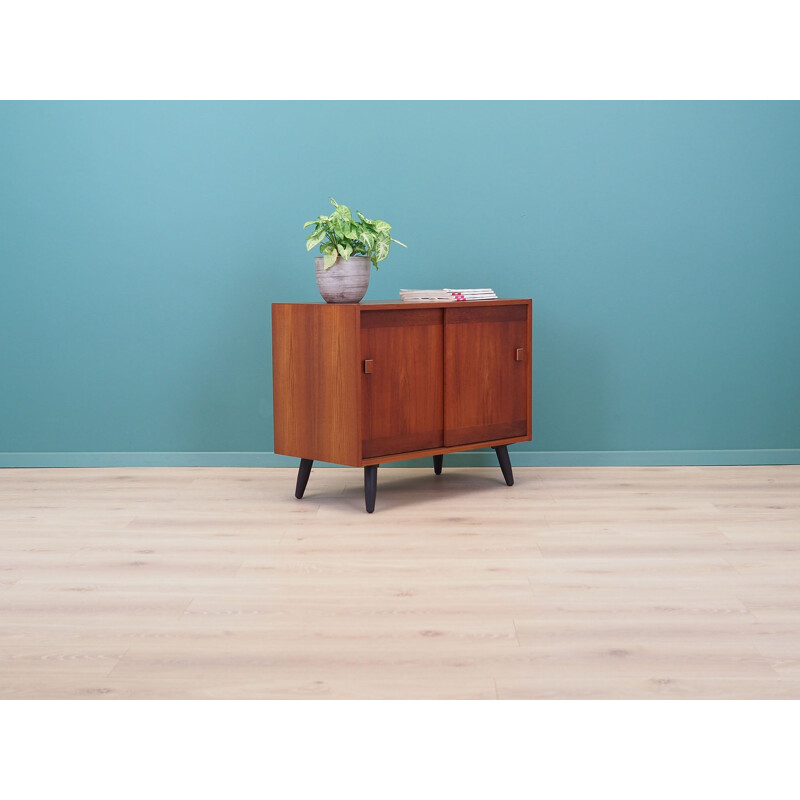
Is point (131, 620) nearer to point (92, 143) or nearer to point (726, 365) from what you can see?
A: point (92, 143)

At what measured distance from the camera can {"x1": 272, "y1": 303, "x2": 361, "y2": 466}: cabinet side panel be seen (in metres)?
3.20

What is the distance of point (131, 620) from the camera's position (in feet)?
7.39

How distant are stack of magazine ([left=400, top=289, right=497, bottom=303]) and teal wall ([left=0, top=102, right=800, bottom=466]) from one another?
1.64 feet

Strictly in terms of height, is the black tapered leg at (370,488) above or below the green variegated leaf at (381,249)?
below

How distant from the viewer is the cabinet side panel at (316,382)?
10.5ft

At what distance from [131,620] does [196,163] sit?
2.31 m

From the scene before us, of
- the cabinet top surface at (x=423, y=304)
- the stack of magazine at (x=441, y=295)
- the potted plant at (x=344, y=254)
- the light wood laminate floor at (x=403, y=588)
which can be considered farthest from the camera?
the stack of magazine at (x=441, y=295)

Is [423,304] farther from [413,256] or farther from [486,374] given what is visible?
A: [413,256]

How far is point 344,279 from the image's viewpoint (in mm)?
3275

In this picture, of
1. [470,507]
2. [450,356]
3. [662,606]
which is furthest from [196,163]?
[662,606]

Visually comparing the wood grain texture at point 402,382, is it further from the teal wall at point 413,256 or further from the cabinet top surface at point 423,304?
the teal wall at point 413,256

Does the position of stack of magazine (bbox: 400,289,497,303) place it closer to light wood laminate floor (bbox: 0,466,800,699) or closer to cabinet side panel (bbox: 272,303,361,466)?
cabinet side panel (bbox: 272,303,361,466)

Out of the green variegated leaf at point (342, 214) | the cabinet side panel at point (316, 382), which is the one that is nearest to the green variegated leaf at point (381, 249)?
the green variegated leaf at point (342, 214)

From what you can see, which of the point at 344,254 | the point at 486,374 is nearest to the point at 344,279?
the point at 344,254
